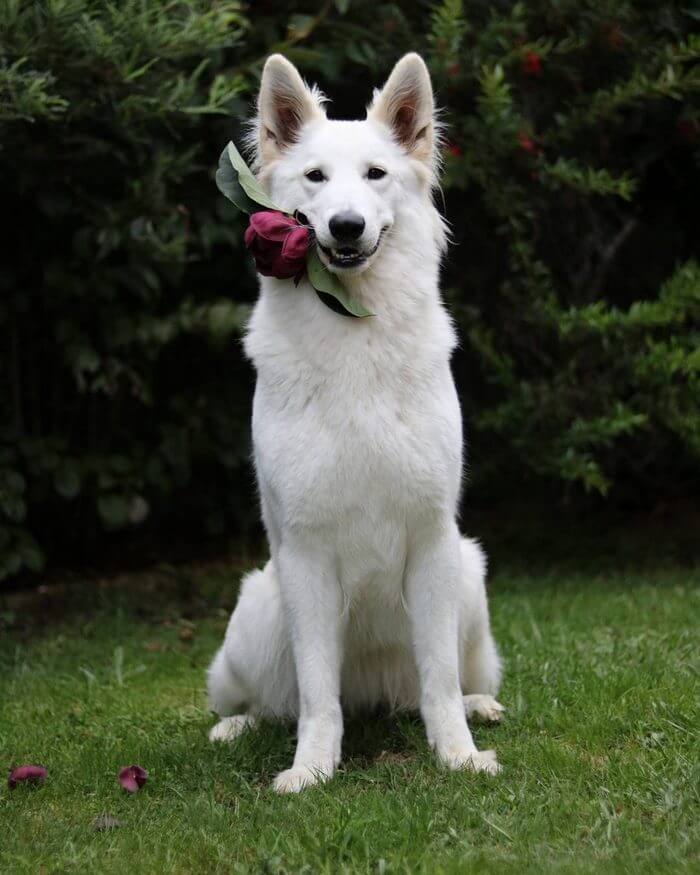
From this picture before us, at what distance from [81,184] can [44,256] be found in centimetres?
55

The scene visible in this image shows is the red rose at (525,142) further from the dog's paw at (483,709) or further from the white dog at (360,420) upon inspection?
the dog's paw at (483,709)

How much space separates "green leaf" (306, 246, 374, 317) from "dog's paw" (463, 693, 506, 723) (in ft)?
4.44

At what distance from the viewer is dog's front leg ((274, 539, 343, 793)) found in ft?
11.0

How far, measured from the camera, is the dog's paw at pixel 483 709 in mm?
3797

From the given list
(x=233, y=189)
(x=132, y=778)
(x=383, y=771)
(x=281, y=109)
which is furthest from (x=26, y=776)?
(x=281, y=109)

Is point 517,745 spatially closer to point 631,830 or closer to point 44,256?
point 631,830

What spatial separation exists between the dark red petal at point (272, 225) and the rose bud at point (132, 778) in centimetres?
160

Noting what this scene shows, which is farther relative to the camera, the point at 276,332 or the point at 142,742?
the point at 142,742

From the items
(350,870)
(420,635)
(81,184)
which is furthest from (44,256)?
(350,870)

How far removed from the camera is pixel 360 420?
3.27 meters

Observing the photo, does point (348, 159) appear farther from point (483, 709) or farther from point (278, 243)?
point (483, 709)

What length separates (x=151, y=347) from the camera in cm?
596

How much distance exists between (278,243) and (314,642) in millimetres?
1148

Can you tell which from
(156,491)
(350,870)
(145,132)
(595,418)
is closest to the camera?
(350,870)
